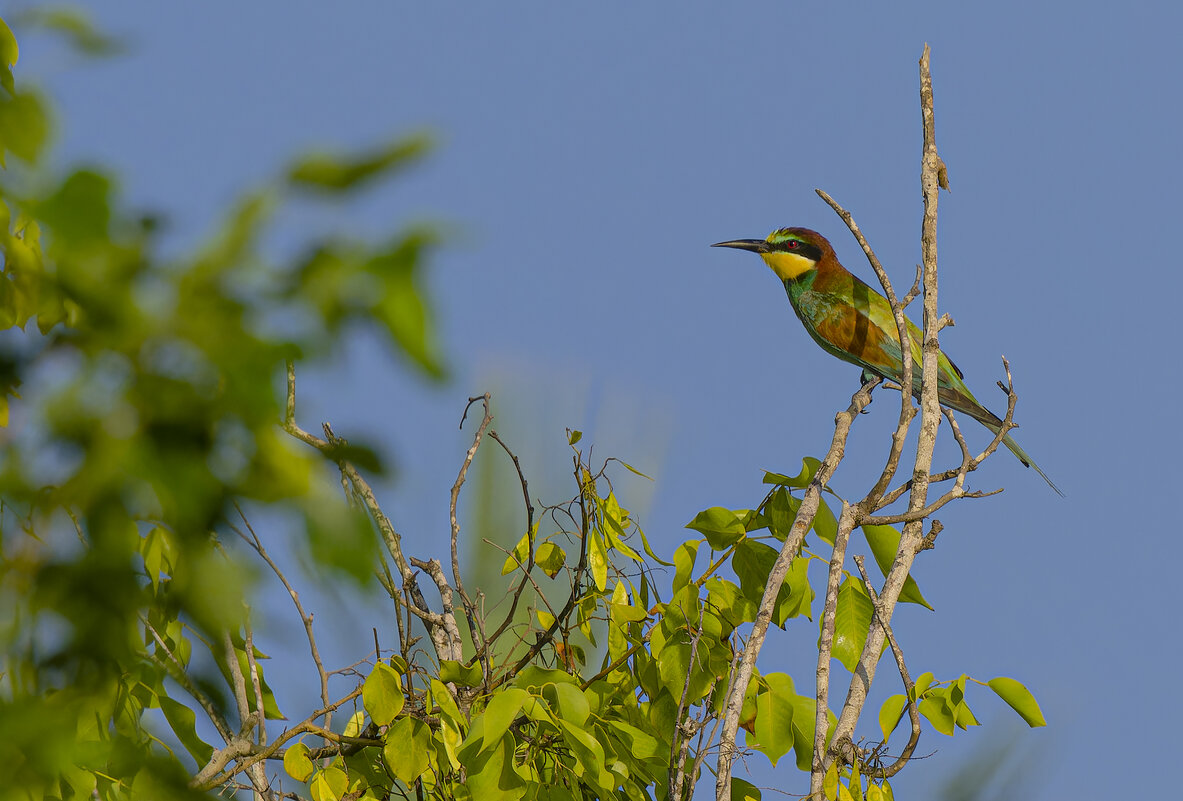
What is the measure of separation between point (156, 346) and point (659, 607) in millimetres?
1218

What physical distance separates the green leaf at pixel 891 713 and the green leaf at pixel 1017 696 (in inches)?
5.9

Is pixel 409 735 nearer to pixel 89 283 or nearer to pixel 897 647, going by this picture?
pixel 897 647

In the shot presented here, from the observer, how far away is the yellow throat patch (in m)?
4.20

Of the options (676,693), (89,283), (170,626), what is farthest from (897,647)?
(89,283)

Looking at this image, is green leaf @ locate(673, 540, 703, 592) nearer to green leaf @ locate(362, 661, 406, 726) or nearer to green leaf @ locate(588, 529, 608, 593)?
green leaf @ locate(588, 529, 608, 593)

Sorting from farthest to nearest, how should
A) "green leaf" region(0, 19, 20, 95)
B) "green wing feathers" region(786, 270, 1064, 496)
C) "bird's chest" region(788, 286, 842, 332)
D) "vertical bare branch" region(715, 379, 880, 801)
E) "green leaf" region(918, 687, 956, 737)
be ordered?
"bird's chest" region(788, 286, 842, 332) < "green wing feathers" region(786, 270, 1064, 496) < "green leaf" region(918, 687, 956, 737) < "vertical bare branch" region(715, 379, 880, 801) < "green leaf" region(0, 19, 20, 95)

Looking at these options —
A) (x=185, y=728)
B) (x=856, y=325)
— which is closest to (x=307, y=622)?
(x=185, y=728)

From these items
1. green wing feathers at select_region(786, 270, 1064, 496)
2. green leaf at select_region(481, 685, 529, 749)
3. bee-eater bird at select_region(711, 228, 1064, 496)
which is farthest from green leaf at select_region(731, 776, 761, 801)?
green wing feathers at select_region(786, 270, 1064, 496)

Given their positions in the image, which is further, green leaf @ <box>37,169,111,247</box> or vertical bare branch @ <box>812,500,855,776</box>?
vertical bare branch @ <box>812,500,855,776</box>

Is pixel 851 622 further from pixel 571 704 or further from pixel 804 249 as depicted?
pixel 804 249

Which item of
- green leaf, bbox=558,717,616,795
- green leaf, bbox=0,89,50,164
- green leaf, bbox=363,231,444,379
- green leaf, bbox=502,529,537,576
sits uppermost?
green leaf, bbox=502,529,537,576

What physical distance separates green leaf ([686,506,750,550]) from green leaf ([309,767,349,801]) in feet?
2.14

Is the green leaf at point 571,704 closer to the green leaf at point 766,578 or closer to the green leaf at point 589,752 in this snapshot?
the green leaf at point 589,752

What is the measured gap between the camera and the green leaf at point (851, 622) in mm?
1875
